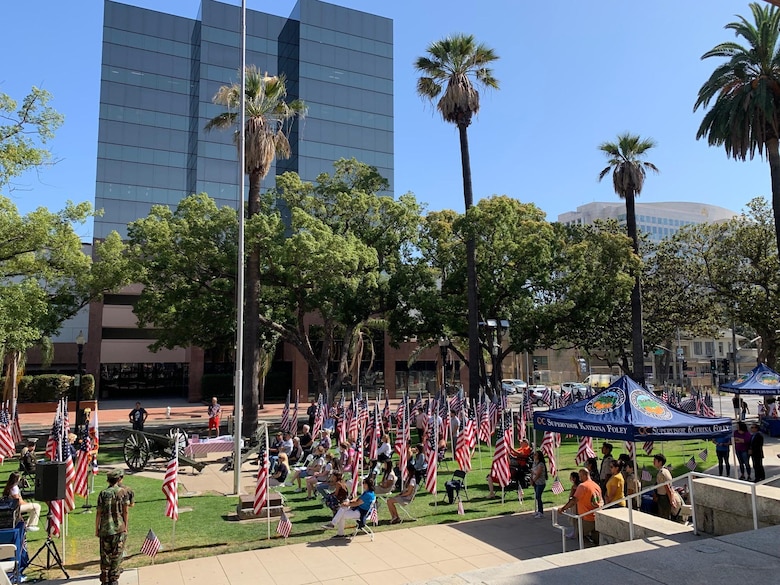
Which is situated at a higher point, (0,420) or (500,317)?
(500,317)

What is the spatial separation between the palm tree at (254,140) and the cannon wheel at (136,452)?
17.9ft

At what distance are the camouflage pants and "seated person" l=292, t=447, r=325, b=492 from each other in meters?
7.20

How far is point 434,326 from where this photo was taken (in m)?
31.0

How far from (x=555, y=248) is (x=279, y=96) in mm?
16686

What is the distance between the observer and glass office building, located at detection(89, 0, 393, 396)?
6319 cm

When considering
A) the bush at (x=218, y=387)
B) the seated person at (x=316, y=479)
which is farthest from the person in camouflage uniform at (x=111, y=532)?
the bush at (x=218, y=387)

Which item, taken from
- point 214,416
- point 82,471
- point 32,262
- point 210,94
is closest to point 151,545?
point 82,471

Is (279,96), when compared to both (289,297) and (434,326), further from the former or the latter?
(434,326)

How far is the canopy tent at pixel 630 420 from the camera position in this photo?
11.4m

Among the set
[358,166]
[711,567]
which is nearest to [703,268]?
[358,166]

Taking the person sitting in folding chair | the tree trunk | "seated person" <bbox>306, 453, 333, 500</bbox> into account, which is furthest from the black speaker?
the tree trunk

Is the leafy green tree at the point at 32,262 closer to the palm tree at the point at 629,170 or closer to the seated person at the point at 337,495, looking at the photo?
the seated person at the point at 337,495

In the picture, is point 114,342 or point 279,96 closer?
point 279,96

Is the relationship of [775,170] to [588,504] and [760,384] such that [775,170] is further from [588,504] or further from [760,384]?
[588,504]
